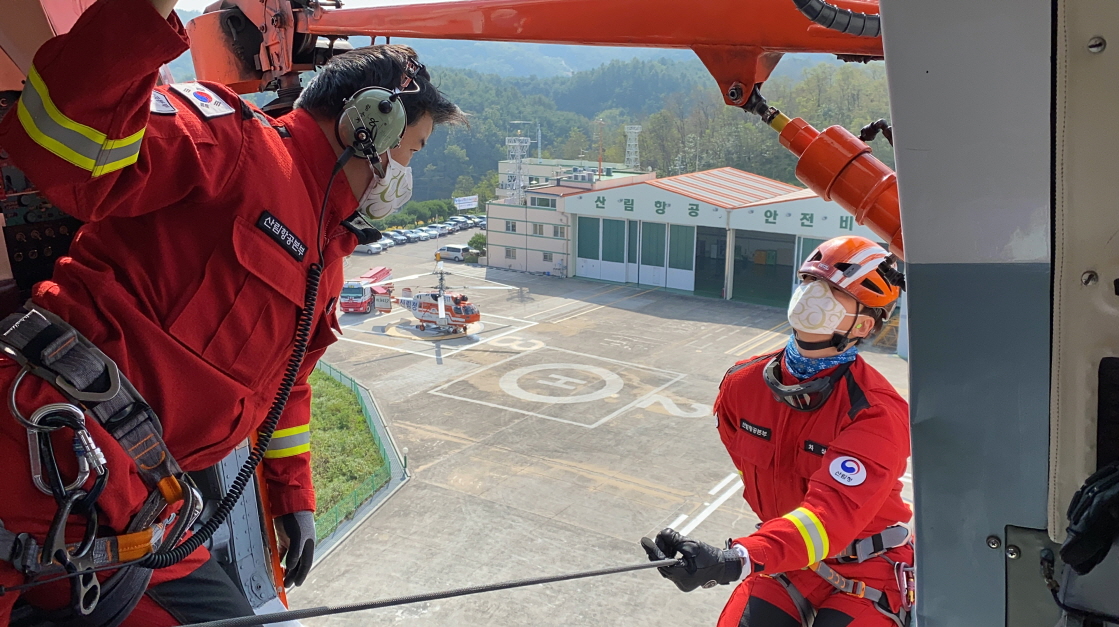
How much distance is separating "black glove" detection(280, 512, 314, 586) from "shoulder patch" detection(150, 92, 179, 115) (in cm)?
150

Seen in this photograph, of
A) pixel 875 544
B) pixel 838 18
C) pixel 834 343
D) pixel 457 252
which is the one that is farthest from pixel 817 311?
pixel 457 252

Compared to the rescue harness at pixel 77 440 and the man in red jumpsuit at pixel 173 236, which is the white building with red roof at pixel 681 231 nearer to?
the man in red jumpsuit at pixel 173 236

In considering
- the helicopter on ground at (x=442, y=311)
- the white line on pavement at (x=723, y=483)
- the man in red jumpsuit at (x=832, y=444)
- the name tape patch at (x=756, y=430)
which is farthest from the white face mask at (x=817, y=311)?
the helicopter on ground at (x=442, y=311)


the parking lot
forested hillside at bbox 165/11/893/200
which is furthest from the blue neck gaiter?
forested hillside at bbox 165/11/893/200

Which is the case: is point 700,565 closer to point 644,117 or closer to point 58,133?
point 58,133

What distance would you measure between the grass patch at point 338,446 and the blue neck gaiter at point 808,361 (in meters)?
13.4

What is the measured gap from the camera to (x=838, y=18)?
204 centimetres

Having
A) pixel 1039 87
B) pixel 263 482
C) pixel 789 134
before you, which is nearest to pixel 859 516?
pixel 789 134

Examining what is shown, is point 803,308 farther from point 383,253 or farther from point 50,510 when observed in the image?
point 383,253

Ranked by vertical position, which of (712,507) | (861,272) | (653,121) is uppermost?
(653,121)

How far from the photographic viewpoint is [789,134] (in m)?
2.75

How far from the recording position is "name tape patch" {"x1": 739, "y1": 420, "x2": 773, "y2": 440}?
10.0ft

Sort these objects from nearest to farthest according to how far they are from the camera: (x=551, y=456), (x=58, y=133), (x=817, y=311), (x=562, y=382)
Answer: (x=58, y=133)
(x=817, y=311)
(x=551, y=456)
(x=562, y=382)

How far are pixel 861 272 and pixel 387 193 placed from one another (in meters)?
1.74
